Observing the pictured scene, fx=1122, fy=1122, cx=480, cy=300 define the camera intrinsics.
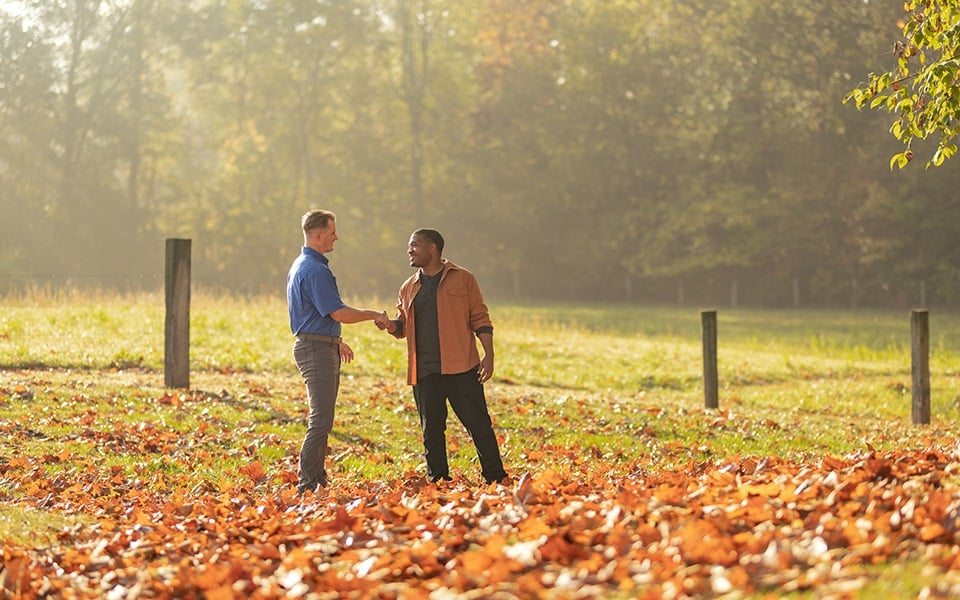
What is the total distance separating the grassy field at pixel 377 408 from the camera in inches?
402

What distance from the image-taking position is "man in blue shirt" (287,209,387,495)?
8.49 meters

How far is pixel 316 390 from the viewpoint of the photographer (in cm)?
862

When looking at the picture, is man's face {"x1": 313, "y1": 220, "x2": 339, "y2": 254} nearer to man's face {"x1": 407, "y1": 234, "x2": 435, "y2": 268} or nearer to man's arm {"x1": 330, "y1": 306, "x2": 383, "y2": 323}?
man's arm {"x1": 330, "y1": 306, "x2": 383, "y2": 323}

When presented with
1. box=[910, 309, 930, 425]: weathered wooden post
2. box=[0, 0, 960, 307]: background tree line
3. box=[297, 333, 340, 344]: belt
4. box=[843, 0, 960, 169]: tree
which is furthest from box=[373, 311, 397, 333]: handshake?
box=[0, 0, 960, 307]: background tree line

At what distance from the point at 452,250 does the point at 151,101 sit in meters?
17.4

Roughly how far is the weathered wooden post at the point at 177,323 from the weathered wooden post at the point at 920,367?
10.0m

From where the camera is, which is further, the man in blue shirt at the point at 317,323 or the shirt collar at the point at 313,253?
the shirt collar at the point at 313,253

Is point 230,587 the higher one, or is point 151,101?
point 151,101

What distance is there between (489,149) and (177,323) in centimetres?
4447

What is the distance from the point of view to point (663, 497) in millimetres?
6023

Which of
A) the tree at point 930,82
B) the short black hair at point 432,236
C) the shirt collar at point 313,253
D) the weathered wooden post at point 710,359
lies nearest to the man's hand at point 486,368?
the short black hair at point 432,236

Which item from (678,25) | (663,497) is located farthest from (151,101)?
(663,497)

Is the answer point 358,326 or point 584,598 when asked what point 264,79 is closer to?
point 358,326

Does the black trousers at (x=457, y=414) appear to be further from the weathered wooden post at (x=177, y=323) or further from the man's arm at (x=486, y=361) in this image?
the weathered wooden post at (x=177, y=323)
